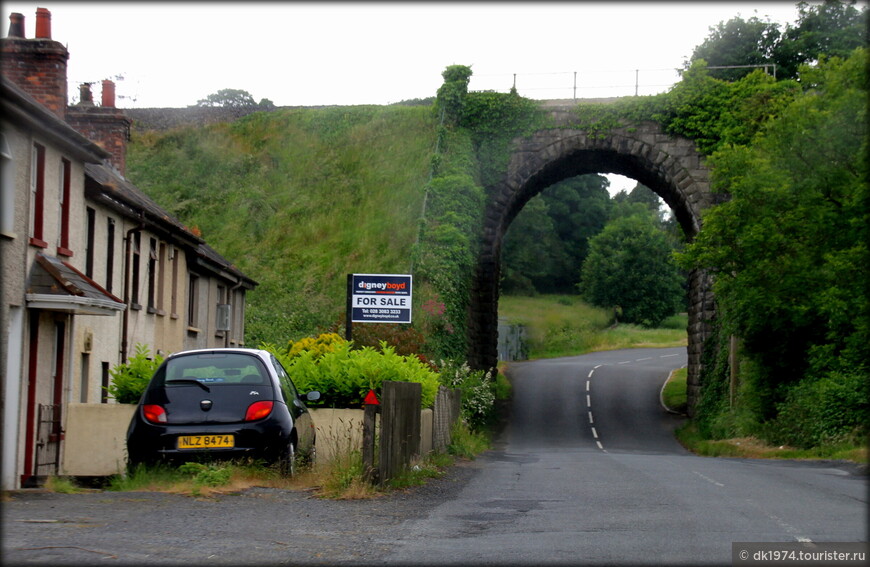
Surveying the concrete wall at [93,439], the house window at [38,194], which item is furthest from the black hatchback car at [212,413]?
the house window at [38,194]

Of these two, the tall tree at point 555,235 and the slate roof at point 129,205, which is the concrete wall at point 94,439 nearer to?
the slate roof at point 129,205

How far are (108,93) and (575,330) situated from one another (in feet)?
178

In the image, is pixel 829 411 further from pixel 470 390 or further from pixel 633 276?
pixel 633 276

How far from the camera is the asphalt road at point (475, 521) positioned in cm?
708

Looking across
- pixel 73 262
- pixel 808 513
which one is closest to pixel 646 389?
pixel 73 262

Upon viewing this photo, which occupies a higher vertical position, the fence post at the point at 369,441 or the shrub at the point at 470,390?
the fence post at the point at 369,441

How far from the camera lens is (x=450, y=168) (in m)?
38.0

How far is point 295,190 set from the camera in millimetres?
47531

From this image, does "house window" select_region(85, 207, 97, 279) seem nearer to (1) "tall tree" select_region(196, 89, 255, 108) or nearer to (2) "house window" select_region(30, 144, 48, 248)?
(2) "house window" select_region(30, 144, 48, 248)

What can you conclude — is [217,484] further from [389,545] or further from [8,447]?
[8,447]

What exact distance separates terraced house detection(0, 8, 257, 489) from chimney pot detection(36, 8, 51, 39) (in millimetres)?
38

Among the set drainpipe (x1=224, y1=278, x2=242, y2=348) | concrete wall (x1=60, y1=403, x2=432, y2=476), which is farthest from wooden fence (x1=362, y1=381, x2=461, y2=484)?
drainpipe (x1=224, y1=278, x2=242, y2=348)

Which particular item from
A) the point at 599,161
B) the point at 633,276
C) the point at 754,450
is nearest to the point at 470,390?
the point at 754,450

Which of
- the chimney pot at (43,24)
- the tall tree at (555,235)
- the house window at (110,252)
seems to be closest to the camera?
the chimney pot at (43,24)
